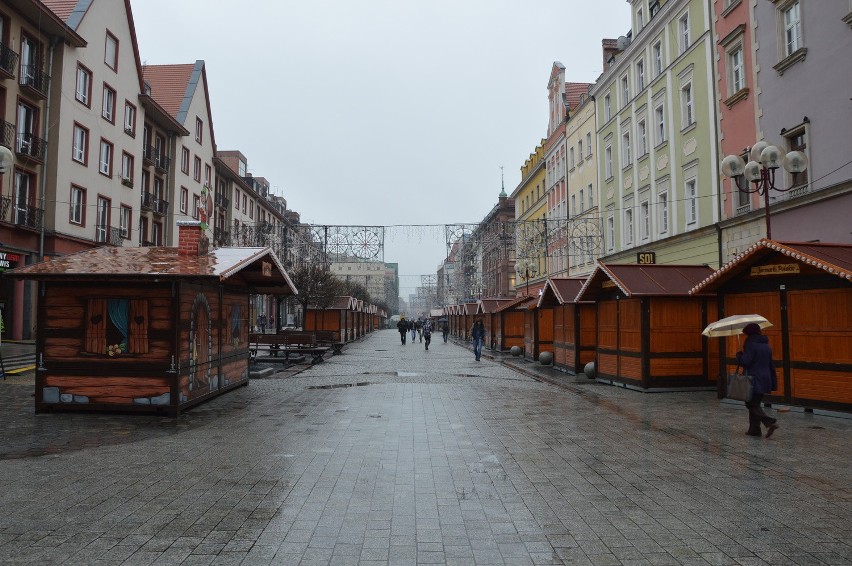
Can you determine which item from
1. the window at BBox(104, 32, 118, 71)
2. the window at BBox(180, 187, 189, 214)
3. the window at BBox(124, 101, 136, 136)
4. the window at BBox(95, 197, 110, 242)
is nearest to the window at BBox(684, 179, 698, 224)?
the window at BBox(95, 197, 110, 242)

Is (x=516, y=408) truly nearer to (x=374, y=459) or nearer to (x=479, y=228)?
(x=374, y=459)

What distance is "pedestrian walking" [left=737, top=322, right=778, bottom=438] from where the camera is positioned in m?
9.21

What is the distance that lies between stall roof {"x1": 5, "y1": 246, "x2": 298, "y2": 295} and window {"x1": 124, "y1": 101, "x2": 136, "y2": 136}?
2615cm

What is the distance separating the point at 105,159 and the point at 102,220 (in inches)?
134

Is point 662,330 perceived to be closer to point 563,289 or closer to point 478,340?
point 563,289

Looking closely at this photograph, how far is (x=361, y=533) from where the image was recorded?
515 centimetres

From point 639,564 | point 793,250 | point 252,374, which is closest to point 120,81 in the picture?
point 252,374

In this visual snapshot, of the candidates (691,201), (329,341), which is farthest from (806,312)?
(329,341)

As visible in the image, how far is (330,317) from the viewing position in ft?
136

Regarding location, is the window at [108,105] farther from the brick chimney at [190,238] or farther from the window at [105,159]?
the brick chimney at [190,238]

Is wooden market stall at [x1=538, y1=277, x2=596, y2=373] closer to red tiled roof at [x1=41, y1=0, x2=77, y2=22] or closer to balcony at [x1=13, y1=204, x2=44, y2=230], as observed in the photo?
balcony at [x1=13, y1=204, x2=44, y2=230]

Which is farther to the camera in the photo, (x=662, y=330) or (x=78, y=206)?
(x=78, y=206)

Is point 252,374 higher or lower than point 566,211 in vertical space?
lower

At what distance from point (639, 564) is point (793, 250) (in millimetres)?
9218
